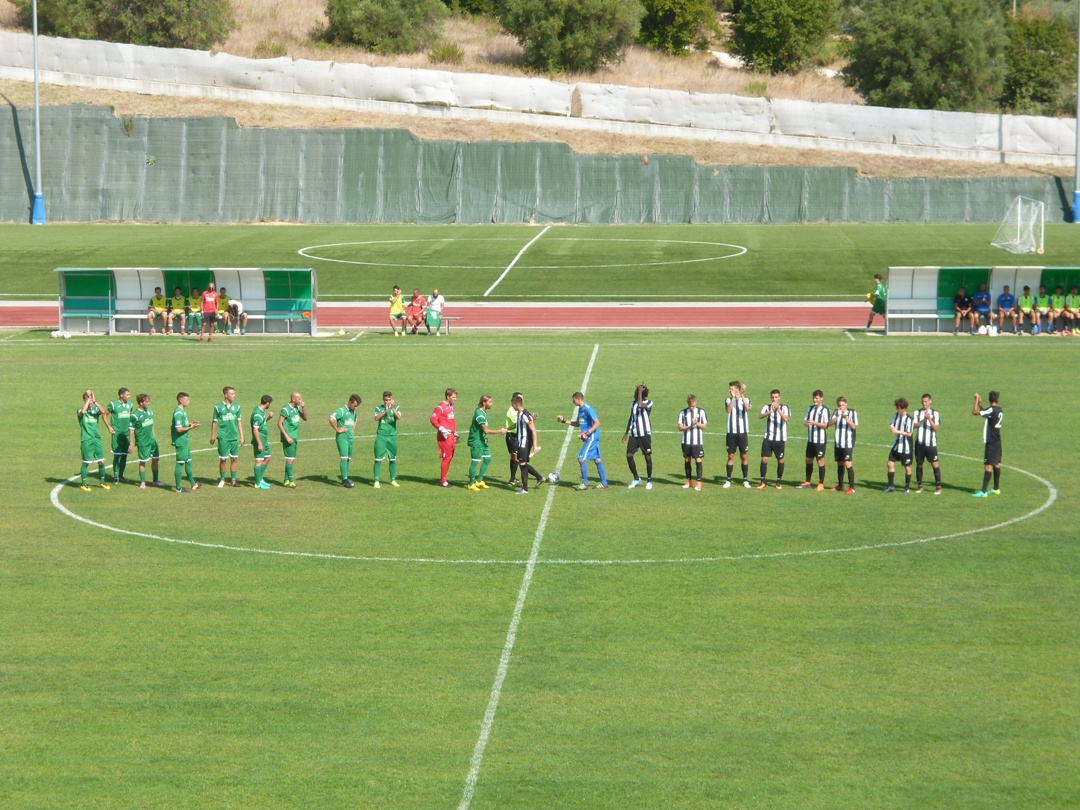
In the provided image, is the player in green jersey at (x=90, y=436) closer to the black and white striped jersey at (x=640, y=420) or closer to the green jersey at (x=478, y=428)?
the green jersey at (x=478, y=428)

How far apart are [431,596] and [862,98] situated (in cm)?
7626

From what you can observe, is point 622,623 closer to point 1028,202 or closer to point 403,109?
point 1028,202

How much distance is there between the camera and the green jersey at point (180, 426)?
2225cm

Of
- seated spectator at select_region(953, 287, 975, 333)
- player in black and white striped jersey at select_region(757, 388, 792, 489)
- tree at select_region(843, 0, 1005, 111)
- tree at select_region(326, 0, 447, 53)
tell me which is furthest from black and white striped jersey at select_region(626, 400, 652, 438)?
tree at select_region(326, 0, 447, 53)

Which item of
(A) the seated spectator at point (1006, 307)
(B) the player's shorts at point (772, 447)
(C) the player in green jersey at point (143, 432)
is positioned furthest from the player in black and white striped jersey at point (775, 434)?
(A) the seated spectator at point (1006, 307)

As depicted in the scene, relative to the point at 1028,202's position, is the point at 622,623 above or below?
below

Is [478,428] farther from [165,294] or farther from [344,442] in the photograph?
[165,294]

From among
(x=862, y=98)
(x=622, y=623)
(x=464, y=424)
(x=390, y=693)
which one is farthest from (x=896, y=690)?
(x=862, y=98)

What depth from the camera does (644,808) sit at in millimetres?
11758

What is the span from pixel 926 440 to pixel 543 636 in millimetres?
9243

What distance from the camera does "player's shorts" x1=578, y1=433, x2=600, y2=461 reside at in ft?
74.7

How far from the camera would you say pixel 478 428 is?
22.9 metres

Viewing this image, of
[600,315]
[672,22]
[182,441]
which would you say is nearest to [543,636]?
[182,441]

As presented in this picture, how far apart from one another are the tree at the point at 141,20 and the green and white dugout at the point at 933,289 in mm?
57628
